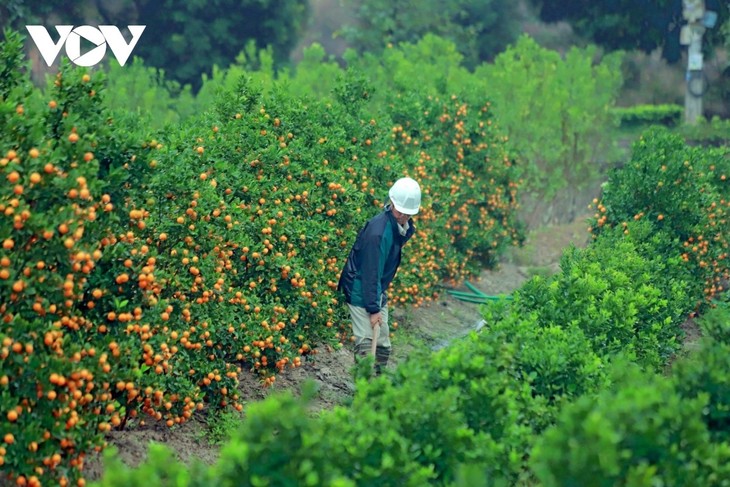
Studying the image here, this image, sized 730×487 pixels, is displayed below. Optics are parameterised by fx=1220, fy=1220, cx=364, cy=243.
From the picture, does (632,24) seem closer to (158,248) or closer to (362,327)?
(362,327)

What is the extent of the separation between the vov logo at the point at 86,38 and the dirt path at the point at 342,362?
15.2 metres

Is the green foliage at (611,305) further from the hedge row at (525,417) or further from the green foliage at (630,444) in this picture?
the green foliage at (630,444)

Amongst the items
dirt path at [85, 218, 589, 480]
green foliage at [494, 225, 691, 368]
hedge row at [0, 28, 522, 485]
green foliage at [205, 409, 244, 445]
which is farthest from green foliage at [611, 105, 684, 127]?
green foliage at [205, 409, 244, 445]

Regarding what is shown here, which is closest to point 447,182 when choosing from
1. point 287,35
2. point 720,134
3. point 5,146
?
point 5,146

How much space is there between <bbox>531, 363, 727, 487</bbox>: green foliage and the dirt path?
233 centimetres

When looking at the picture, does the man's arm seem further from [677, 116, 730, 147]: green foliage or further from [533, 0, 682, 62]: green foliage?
[533, 0, 682, 62]: green foliage

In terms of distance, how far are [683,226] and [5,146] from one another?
9473 millimetres

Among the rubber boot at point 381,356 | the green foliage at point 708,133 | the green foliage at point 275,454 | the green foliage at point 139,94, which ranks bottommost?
the green foliage at point 275,454

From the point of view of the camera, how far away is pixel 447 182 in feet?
55.3

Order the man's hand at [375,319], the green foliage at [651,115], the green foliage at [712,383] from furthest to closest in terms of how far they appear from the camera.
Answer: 1. the green foliage at [651,115]
2. the man's hand at [375,319]
3. the green foliage at [712,383]

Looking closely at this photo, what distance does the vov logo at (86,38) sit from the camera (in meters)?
33.9

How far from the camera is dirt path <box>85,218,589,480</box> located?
30.0 feet

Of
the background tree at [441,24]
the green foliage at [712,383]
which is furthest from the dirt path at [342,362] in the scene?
the background tree at [441,24]

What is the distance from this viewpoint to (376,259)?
34.8 feet
